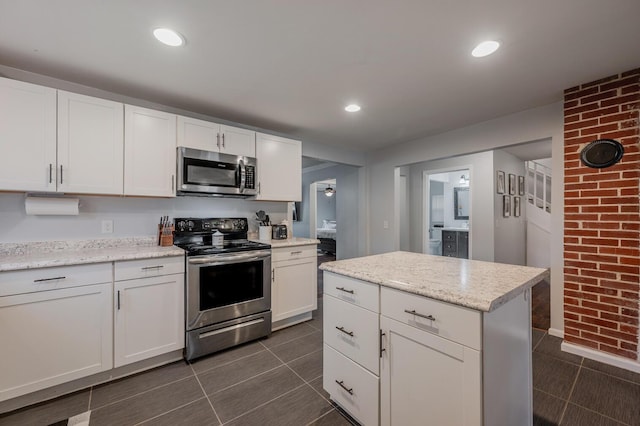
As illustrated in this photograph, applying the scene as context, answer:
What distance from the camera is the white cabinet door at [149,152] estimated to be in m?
2.31

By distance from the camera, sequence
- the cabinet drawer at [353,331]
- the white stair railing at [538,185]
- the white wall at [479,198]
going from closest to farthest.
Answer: the cabinet drawer at [353,331]
the white wall at [479,198]
the white stair railing at [538,185]

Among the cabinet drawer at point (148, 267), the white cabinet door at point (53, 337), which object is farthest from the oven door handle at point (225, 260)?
the white cabinet door at point (53, 337)

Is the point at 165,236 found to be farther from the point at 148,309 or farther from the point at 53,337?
the point at 53,337

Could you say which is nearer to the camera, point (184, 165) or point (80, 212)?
point (80, 212)

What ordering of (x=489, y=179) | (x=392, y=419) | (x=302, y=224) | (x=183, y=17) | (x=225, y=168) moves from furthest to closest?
1. (x=302, y=224)
2. (x=489, y=179)
3. (x=225, y=168)
4. (x=183, y=17)
5. (x=392, y=419)

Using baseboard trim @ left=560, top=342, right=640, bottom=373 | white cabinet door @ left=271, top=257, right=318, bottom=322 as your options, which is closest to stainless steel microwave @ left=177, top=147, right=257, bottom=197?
white cabinet door @ left=271, top=257, right=318, bottom=322

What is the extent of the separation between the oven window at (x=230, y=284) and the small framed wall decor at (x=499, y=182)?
4.21 metres

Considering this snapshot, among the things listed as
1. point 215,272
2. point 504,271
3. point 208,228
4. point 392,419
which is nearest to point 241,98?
point 208,228

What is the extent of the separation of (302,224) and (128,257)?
6.44 m

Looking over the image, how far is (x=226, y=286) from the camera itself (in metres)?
2.49

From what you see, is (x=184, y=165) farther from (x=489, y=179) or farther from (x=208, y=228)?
(x=489, y=179)

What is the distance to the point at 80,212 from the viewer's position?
2.35 metres

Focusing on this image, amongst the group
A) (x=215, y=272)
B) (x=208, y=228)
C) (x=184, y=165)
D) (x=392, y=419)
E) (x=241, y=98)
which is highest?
(x=241, y=98)

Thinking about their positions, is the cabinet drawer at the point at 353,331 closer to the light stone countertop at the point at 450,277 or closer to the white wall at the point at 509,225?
the light stone countertop at the point at 450,277
